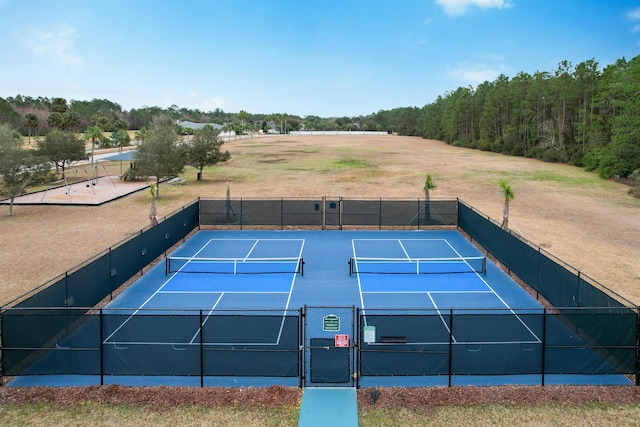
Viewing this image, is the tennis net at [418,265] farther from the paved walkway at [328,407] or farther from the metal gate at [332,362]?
the paved walkway at [328,407]

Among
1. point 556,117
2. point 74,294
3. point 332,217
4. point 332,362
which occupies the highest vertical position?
point 556,117

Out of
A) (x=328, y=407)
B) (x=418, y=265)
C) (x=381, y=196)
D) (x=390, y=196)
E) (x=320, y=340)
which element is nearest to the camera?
(x=328, y=407)

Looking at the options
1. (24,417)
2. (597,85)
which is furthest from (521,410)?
(597,85)

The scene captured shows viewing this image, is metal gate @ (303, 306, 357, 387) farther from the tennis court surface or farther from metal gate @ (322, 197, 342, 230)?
metal gate @ (322, 197, 342, 230)

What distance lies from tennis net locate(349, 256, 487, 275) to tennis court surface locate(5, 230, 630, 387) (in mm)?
1168

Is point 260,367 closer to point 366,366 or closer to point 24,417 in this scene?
point 366,366

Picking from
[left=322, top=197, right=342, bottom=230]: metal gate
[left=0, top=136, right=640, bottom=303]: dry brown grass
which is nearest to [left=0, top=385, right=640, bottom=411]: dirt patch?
[left=0, top=136, right=640, bottom=303]: dry brown grass

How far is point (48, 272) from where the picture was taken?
22.2 metres

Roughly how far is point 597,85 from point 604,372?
7439cm

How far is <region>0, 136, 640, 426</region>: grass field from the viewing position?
11359 mm

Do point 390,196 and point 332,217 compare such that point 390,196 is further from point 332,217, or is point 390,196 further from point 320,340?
point 320,340

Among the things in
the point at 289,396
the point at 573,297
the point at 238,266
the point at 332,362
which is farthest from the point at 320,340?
the point at 238,266

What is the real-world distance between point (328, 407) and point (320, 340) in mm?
2087

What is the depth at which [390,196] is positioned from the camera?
4556cm
